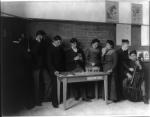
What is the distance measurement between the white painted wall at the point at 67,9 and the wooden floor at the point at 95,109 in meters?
0.65

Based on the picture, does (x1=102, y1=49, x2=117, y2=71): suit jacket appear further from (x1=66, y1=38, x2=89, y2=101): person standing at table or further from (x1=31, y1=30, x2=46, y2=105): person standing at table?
(x1=31, y1=30, x2=46, y2=105): person standing at table

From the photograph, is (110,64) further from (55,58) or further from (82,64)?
(55,58)

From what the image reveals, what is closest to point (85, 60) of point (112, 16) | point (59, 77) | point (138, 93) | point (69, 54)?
point (69, 54)

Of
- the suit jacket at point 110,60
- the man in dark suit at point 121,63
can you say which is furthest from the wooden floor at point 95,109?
the suit jacket at point 110,60

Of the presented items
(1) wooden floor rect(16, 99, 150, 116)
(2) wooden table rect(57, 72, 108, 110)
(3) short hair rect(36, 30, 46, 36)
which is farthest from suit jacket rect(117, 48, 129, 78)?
(3) short hair rect(36, 30, 46, 36)

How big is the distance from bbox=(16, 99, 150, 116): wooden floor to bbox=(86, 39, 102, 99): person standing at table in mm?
97

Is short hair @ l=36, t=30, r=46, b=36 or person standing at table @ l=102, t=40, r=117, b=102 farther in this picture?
person standing at table @ l=102, t=40, r=117, b=102

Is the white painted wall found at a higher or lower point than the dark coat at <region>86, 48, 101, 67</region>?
higher

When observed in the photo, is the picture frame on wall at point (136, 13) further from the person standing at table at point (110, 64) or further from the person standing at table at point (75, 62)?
the person standing at table at point (75, 62)

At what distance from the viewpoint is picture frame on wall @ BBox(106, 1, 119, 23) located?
5.11 ft

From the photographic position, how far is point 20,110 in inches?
58.7

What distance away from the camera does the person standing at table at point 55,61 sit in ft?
5.07

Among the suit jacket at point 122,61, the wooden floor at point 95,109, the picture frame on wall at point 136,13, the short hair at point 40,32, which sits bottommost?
the wooden floor at point 95,109

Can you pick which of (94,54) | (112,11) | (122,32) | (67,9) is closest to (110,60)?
(94,54)
